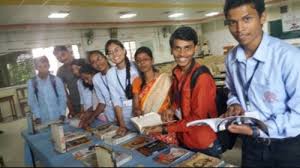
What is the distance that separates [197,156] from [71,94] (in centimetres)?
252

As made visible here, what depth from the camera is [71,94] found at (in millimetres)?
3459

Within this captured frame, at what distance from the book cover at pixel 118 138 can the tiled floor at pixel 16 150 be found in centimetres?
53

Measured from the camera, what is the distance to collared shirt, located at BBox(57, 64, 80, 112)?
132 inches

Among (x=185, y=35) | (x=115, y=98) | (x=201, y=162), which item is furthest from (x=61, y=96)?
(x=201, y=162)

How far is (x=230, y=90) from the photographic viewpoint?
1.66 meters

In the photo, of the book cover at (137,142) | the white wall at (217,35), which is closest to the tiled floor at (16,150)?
the book cover at (137,142)

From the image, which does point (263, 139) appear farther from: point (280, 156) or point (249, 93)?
point (249, 93)

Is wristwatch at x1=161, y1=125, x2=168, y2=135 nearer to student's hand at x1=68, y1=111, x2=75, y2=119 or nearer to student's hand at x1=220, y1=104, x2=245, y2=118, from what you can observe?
student's hand at x1=220, y1=104, x2=245, y2=118

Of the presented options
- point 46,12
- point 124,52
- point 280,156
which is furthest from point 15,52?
point 280,156

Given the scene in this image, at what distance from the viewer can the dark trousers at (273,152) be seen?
132cm

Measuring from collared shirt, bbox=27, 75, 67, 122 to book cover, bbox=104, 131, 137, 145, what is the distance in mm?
1590

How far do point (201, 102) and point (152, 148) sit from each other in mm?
397

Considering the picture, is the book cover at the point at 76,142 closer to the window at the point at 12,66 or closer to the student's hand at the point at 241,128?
the student's hand at the point at 241,128

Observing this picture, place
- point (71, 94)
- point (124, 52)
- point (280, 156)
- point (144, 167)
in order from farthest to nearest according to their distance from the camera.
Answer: point (71, 94) → point (124, 52) → point (280, 156) → point (144, 167)
